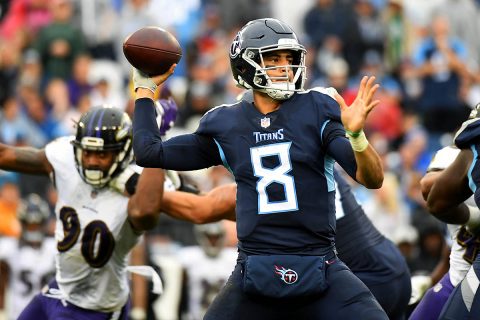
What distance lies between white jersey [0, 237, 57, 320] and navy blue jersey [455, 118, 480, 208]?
6.39 metres

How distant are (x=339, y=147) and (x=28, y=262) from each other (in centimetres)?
670

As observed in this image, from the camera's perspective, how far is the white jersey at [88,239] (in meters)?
7.34

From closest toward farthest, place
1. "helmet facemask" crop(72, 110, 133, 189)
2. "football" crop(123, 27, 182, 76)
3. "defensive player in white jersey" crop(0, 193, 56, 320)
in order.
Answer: "football" crop(123, 27, 182, 76), "helmet facemask" crop(72, 110, 133, 189), "defensive player in white jersey" crop(0, 193, 56, 320)

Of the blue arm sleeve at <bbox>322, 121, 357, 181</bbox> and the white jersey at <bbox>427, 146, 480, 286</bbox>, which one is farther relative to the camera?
the white jersey at <bbox>427, 146, 480, 286</bbox>

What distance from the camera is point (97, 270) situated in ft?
24.3

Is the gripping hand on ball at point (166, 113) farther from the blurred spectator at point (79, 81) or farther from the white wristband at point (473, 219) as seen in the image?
the blurred spectator at point (79, 81)

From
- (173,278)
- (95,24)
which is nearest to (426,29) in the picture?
(95,24)

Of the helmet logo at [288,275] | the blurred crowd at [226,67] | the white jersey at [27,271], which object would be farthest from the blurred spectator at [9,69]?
the helmet logo at [288,275]

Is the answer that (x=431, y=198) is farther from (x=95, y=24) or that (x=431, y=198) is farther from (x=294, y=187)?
(x=95, y=24)

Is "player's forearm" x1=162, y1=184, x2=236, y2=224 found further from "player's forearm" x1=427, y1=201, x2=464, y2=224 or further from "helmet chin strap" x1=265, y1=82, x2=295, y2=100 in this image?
"helmet chin strap" x1=265, y1=82, x2=295, y2=100

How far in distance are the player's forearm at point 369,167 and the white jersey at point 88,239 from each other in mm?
2271

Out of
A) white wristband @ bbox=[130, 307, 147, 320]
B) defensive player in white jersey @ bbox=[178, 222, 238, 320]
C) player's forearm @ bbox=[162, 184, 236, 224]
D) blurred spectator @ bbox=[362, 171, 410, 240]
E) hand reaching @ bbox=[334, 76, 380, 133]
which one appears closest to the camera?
hand reaching @ bbox=[334, 76, 380, 133]

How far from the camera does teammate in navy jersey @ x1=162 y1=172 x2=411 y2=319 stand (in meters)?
7.14

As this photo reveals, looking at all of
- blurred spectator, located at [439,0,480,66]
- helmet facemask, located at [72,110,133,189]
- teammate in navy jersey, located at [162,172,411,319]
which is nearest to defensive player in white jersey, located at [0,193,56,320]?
helmet facemask, located at [72,110,133,189]
